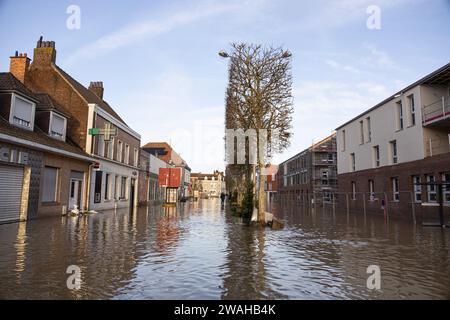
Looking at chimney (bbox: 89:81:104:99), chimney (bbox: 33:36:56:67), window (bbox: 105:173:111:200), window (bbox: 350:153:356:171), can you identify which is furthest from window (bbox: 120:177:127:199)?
window (bbox: 350:153:356:171)

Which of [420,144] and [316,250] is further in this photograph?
[420,144]

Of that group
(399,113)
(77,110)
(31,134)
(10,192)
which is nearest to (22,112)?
(31,134)

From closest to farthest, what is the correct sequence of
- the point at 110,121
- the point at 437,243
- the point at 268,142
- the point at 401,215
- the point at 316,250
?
1. the point at 316,250
2. the point at 437,243
3. the point at 268,142
4. the point at 401,215
5. the point at 110,121

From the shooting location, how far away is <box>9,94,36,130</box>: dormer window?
16.3 m

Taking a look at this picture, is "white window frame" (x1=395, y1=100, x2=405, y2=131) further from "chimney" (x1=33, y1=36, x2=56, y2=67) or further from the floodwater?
"chimney" (x1=33, y1=36, x2=56, y2=67)

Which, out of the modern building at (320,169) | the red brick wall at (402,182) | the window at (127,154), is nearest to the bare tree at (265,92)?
the red brick wall at (402,182)

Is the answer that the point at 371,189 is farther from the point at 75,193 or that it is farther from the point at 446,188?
the point at 75,193

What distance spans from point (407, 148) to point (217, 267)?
2062 cm

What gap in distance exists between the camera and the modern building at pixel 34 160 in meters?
14.9

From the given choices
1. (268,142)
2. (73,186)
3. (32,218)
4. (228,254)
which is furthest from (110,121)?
(228,254)

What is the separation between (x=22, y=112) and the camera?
1706 centimetres

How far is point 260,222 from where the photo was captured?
52.4 feet
